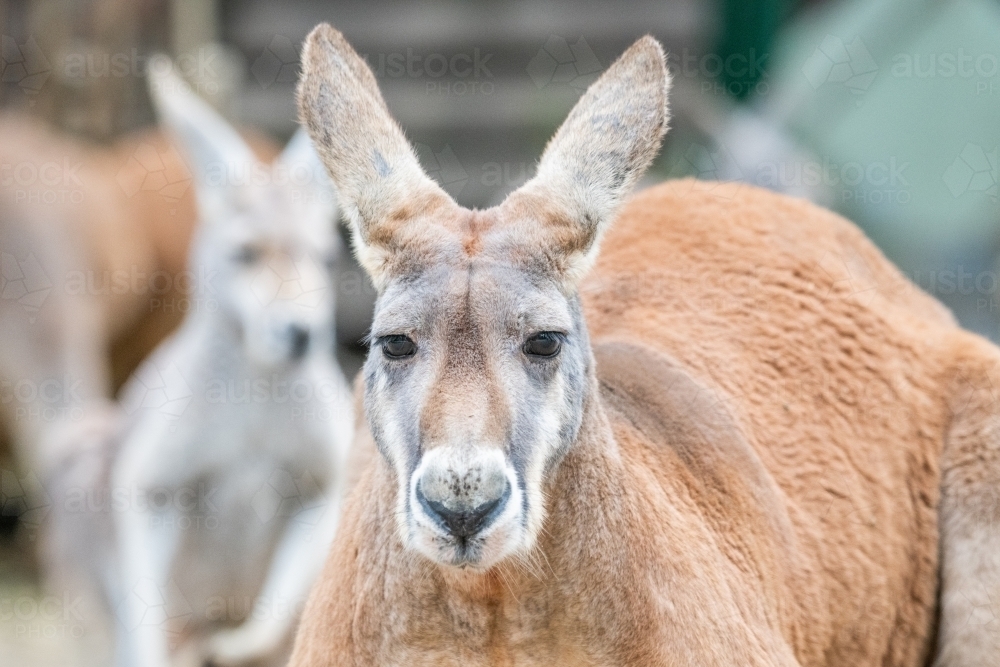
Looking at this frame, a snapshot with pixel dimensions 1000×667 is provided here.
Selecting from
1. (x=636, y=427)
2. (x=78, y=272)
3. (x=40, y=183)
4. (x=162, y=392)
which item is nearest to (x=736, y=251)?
(x=636, y=427)

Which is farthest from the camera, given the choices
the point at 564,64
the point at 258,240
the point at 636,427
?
the point at 564,64

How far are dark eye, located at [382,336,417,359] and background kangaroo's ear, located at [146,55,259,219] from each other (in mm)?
3656

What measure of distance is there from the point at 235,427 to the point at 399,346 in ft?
11.8

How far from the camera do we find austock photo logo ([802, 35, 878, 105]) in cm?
927

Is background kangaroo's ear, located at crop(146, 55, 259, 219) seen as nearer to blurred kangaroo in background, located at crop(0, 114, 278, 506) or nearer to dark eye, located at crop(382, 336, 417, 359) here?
blurred kangaroo in background, located at crop(0, 114, 278, 506)

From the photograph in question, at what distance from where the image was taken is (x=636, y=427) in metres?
4.15

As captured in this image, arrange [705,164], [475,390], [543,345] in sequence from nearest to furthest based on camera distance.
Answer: [475,390], [543,345], [705,164]

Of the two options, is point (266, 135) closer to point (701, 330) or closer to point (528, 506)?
point (701, 330)

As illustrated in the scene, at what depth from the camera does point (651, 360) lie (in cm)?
437

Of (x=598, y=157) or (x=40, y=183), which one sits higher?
(x=598, y=157)

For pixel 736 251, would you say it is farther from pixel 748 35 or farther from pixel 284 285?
pixel 748 35

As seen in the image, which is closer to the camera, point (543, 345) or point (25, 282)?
point (543, 345)

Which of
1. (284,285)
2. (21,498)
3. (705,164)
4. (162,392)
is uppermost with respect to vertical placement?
(284,285)

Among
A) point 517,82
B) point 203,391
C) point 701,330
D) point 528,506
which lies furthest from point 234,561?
point 517,82
